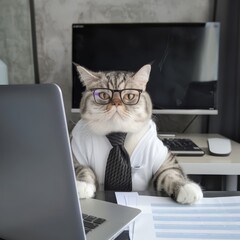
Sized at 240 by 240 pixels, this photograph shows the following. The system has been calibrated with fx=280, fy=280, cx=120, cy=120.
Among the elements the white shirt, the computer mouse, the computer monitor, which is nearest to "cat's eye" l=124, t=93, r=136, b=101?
the white shirt

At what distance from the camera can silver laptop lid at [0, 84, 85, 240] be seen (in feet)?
1.03

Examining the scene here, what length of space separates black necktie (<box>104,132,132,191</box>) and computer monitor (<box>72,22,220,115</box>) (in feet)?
1.90

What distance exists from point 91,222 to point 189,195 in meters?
0.22

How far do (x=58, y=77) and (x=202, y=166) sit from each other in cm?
91

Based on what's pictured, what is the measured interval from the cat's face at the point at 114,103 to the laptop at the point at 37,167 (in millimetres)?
377

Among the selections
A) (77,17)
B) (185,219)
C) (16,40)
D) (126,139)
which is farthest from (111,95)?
(16,40)

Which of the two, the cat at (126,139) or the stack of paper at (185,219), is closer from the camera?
the stack of paper at (185,219)

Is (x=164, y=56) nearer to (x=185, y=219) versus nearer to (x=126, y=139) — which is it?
(x=126, y=139)

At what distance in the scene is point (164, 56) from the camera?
1.26m

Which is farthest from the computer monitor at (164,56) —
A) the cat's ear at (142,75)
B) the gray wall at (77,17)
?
the cat's ear at (142,75)

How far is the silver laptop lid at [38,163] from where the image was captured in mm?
313

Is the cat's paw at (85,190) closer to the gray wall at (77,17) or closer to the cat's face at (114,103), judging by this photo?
the cat's face at (114,103)

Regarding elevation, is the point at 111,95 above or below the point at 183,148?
above

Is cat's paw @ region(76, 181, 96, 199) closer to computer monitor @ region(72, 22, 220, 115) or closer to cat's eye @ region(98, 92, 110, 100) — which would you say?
cat's eye @ region(98, 92, 110, 100)
